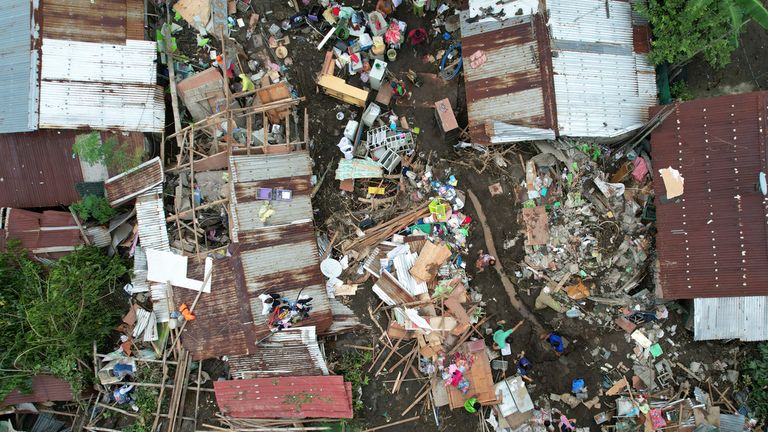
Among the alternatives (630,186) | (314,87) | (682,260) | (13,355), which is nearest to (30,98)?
(13,355)

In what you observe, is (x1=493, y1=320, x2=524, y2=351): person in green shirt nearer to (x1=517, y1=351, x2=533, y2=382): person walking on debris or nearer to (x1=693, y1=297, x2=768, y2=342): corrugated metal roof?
(x1=517, y1=351, x2=533, y2=382): person walking on debris

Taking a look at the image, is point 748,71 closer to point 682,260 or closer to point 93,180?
point 682,260

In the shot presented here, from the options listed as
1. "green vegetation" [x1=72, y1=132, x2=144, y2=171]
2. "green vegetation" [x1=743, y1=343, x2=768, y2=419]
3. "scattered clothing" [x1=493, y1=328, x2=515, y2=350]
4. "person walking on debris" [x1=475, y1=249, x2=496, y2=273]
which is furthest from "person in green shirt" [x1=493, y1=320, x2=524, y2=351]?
"green vegetation" [x1=72, y1=132, x2=144, y2=171]

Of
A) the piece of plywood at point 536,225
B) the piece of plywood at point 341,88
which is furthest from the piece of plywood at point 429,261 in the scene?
the piece of plywood at point 341,88

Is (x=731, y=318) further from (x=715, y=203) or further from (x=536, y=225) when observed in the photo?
(x=536, y=225)

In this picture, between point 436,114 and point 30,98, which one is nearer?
point 30,98

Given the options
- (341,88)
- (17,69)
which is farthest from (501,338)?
(17,69)

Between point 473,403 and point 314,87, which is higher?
point 314,87

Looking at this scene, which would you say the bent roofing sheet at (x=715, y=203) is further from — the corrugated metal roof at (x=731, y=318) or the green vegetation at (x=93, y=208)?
the green vegetation at (x=93, y=208)
